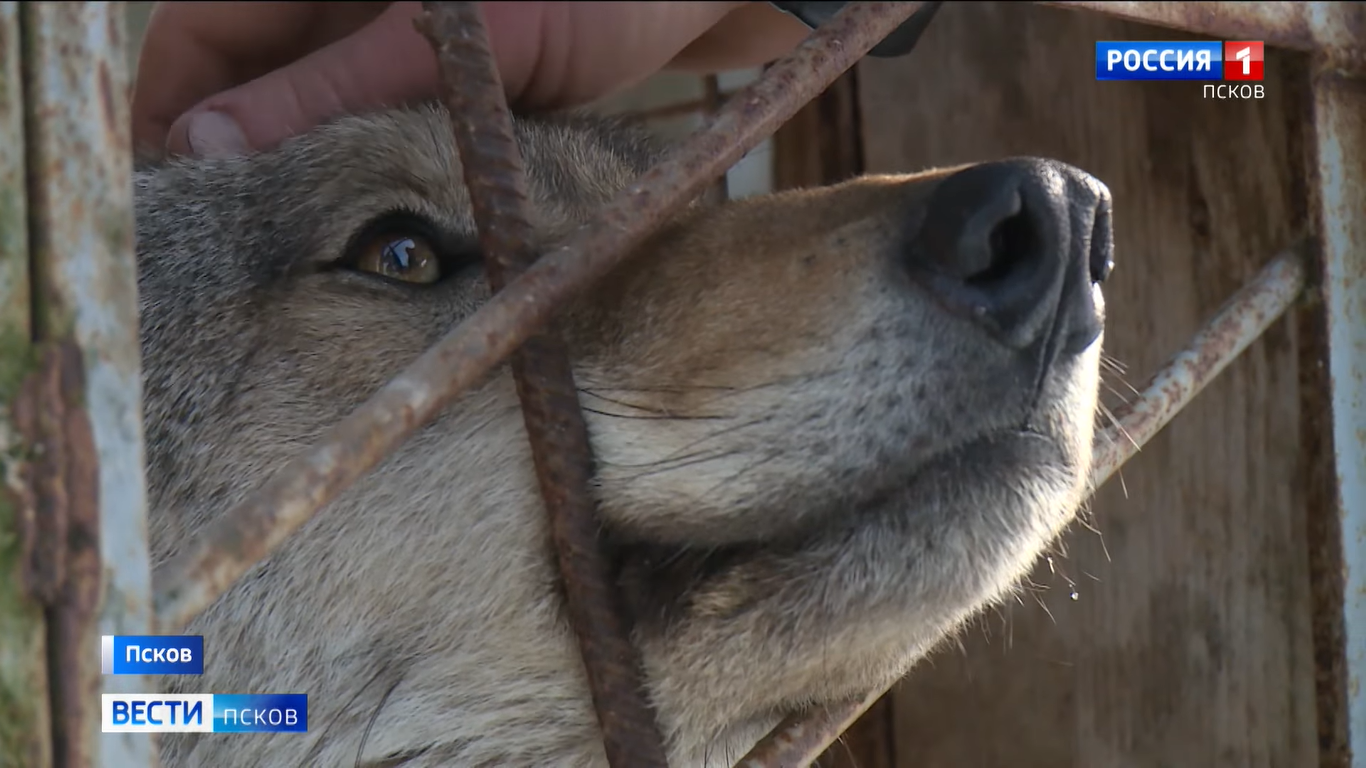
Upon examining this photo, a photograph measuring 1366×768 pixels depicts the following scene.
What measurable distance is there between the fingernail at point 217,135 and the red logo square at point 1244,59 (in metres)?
1.63

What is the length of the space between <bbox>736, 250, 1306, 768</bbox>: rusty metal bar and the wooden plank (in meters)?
0.20

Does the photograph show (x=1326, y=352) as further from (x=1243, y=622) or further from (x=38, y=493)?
(x=38, y=493)

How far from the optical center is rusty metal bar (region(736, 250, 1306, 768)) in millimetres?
1709

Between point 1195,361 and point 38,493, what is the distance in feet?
5.27

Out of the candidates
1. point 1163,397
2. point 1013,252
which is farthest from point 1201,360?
point 1013,252

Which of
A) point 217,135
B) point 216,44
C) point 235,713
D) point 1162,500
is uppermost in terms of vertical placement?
point 216,44

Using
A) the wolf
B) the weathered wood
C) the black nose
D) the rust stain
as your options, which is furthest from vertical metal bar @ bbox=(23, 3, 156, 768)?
the weathered wood

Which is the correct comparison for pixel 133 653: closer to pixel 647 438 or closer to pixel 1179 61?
pixel 647 438

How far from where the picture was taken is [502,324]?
1329mm

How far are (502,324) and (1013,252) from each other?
0.56 m

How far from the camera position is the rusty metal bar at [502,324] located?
1.08 m

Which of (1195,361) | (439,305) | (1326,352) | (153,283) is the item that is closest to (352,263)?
(439,305)

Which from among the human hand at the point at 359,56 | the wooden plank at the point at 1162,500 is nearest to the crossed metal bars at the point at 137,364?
the wooden plank at the point at 1162,500

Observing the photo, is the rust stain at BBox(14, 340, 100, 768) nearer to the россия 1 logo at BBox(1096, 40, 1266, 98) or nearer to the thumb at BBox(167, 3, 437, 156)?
the thumb at BBox(167, 3, 437, 156)
